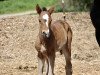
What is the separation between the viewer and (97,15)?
1.71 metres

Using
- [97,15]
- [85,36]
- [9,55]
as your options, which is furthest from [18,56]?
[97,15]

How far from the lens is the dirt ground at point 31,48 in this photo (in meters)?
7.20

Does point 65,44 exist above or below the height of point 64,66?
above

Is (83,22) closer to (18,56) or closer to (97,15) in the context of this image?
(18,56)

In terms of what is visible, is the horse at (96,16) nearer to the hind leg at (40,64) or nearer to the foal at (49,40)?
the foal at (49,40)

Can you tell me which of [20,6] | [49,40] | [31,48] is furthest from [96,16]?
[20,6]

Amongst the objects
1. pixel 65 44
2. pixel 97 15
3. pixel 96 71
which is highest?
pixel 97 15

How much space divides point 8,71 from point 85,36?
356 cm

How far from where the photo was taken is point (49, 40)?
220 inches

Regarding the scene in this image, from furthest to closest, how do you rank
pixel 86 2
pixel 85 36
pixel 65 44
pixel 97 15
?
pixel 86 2 → pixel 85 36 → pixel 65 44 → pixel 97 15

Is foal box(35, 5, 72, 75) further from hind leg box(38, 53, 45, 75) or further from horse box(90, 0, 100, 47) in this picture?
horse box(90, 0, 100, 47)

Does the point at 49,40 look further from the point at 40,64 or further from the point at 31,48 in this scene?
the point at 31,48

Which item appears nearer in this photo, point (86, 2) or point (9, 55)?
point (9, 55)

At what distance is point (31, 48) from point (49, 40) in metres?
3.43
